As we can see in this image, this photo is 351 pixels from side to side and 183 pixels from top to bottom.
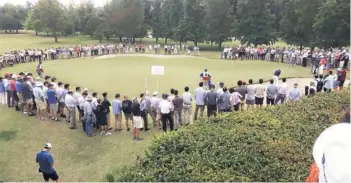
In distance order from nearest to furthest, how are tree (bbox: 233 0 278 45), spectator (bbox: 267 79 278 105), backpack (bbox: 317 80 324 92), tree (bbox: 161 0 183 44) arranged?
spectator (bbox: 267 79 278 105), backpack (bbox: 317 80 324 92), tree (bbox: 233 0 278 45), tree (bbox: 161 0 183 44)

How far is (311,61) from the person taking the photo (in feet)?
98.0

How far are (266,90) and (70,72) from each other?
18.0 meters

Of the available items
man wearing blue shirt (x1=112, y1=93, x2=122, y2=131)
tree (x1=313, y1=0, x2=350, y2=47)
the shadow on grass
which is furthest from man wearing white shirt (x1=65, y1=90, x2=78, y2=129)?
tree (x1=313, y1=0, x2=350, y2=47)

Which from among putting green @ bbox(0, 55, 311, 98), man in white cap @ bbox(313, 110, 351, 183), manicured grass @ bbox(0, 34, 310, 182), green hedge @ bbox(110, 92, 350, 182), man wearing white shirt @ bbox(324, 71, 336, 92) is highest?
man in white cap @ bbox(313, 110, 351, 183)

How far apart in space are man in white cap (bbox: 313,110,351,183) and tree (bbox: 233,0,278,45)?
1866 inches

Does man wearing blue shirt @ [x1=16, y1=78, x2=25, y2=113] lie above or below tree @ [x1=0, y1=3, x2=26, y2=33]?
below

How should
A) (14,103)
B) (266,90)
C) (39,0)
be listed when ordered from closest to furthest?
1. (266,90)
2. (14,103)
3. (39,0)

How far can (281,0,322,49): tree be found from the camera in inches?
1642

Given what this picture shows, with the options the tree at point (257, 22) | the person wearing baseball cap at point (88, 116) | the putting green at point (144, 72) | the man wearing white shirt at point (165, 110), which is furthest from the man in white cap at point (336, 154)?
the tree at point (257, 22)

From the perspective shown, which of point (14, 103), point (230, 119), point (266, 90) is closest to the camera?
point (230, 119)

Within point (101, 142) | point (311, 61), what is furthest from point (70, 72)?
point (311, 61)

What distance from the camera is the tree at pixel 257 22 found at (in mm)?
48500

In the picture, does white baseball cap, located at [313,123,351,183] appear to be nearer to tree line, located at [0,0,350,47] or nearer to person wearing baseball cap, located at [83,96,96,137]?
person wearing baseball cap, located at [83,96,96,137]

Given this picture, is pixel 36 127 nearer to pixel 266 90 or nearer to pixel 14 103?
pixel 14 103
